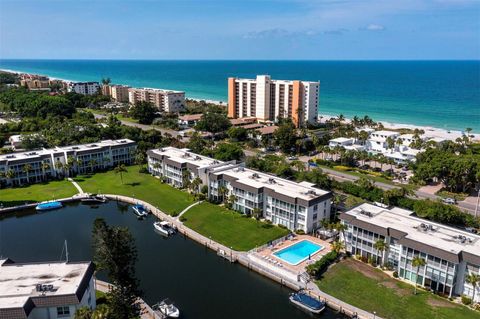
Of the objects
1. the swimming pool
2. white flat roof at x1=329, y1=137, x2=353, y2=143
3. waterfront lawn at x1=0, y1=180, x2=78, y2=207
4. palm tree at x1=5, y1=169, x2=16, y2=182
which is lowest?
the swimming pool

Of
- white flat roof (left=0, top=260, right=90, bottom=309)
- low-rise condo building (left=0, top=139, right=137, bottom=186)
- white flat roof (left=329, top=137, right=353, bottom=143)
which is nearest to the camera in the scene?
white flat roof (left=0, top=260, right=90, bottom=309)

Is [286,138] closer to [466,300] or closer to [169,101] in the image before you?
[466,300]

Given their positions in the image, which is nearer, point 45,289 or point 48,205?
point 45,289

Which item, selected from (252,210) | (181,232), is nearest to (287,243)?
(252,210)

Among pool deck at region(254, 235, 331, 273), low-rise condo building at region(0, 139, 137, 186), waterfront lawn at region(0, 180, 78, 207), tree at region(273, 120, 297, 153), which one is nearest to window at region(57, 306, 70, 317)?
pool deck at region(254, 235, 331, 273)

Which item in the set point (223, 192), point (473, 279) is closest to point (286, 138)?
point (223, 192)

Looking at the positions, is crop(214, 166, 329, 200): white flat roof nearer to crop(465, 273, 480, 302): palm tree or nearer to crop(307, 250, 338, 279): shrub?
crop(307, 250, 338, 279): shrub

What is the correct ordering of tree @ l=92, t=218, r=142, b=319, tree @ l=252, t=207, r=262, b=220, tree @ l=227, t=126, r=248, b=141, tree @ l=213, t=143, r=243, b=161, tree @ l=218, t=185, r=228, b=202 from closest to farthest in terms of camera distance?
tree @ l=92, t=218, r=142, b=319, tree @ l=252, t=207, r=262, b=220, tree @ l=218, t=185, r=228, b=202, tree @ l=213, t=143, r=243, b=161, tree @ l=227, t=126, r=248, b=141
